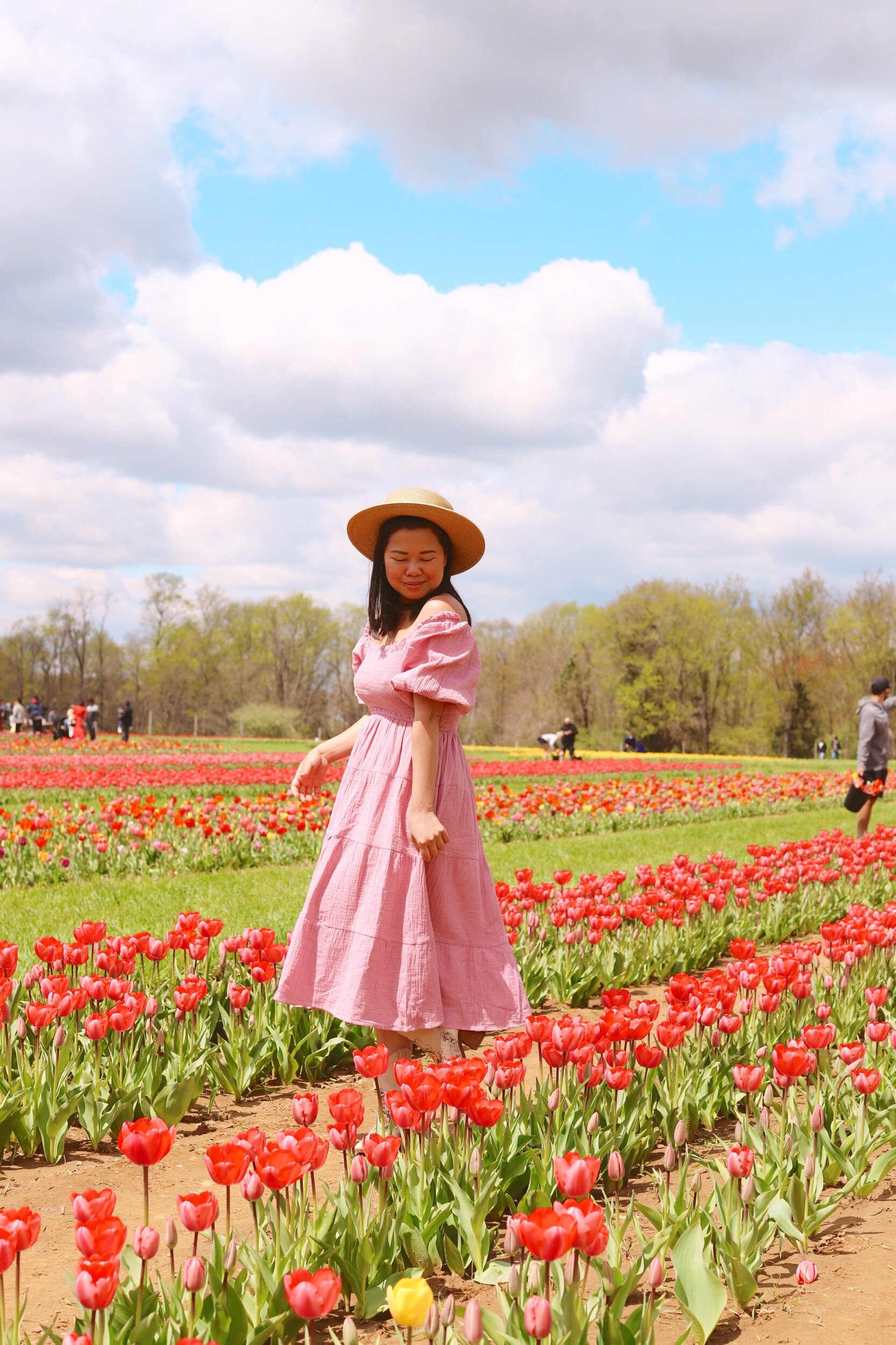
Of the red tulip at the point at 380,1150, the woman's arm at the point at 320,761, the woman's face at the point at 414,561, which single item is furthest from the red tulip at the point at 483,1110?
the woman's face at the point at 414,561

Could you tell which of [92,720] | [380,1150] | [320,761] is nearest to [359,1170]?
[380,1150]

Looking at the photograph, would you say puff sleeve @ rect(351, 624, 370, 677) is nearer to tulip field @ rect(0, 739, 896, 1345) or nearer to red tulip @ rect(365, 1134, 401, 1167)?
tulip field @ rect(0, 739, 896, 1345)

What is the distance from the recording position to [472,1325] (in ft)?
6.02

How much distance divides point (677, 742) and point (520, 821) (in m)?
41.9

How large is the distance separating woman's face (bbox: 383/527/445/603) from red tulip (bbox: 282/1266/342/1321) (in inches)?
94.5

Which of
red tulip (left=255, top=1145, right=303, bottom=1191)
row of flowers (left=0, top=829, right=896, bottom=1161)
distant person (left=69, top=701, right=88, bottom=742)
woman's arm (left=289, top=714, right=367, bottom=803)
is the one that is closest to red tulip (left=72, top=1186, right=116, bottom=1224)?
red tulip (left=255, top=1145, right=303, bottom=1191)

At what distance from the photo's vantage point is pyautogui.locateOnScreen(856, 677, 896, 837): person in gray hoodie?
10.9 metres

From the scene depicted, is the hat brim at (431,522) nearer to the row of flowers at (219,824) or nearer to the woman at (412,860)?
the woman at (412,860)

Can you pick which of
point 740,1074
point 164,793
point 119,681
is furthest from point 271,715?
point 740,1074

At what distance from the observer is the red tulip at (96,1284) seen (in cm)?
177

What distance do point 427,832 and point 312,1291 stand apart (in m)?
1.77

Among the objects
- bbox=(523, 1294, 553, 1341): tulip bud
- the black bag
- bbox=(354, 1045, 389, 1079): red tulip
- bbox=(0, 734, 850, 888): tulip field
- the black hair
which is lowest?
bbox=(0, 734, 850, 888): tulip field

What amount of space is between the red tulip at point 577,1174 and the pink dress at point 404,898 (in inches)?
52.6

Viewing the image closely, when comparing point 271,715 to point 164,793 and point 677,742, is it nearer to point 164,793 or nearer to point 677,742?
point 677,742
